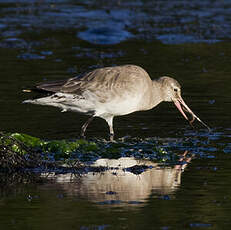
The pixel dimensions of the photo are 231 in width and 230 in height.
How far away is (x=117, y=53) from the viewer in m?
17.2

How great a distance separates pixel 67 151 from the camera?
30.3 feet

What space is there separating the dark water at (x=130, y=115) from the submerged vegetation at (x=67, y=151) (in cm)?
31

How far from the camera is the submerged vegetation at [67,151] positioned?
8367 millimetres

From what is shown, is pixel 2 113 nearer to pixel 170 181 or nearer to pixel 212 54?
pixel 170 181

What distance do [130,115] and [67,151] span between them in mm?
3103

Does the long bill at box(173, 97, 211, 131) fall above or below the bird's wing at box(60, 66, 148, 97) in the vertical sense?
below

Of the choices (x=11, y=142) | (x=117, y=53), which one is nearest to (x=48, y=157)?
(x=11, y=142)

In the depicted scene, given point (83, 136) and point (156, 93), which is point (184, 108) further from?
point (83, 136)

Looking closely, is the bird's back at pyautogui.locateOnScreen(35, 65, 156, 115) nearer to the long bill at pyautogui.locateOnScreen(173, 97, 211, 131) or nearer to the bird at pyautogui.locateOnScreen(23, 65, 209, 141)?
the bird at pyautogui.locateOnScreen(23, 65, 209, 141)

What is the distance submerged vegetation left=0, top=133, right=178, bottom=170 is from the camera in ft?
27.5

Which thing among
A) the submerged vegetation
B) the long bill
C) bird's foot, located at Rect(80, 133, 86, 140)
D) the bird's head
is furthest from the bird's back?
the long bill

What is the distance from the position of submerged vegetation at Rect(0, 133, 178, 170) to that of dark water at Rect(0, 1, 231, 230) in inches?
12.1

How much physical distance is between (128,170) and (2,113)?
387 centimetres

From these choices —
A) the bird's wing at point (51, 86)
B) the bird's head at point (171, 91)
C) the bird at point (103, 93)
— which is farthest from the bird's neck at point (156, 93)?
the bird's wing at point (51, 86)
